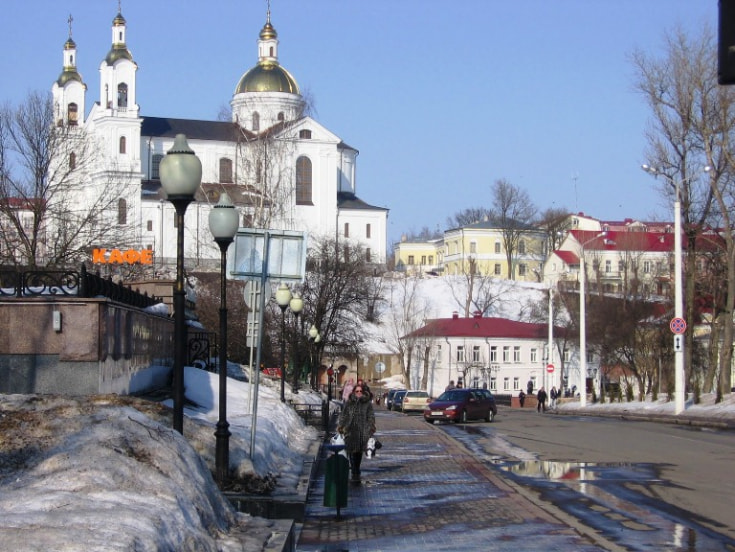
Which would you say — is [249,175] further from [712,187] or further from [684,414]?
[684,414]

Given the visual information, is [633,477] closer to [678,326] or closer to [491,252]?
[678,326]

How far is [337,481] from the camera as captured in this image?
12602mm

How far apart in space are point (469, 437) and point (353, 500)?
13921 millimetres

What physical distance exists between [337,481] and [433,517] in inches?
45.4

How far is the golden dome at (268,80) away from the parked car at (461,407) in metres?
64.0

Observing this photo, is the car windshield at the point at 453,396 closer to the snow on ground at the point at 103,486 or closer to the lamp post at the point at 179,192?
the snow on ground at the point at 103,486

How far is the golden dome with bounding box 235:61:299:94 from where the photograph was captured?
99.9 m

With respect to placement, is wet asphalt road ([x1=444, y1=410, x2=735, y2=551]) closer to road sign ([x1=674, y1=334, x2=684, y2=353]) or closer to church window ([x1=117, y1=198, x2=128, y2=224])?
road sign ([x1=674, y1=334, x2=684, y2=353])

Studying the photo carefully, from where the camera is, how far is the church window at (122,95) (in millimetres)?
101500

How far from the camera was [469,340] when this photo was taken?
9431 centimetres

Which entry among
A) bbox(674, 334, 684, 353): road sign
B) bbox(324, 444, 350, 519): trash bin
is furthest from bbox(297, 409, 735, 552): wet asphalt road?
bbox(674, 334, 684, 353): road sign

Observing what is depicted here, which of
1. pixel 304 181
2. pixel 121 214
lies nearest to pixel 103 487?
pixel 121 214

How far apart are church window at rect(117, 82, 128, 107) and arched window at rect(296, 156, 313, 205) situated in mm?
16726

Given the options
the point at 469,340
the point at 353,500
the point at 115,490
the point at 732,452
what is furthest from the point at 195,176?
the point at 469,340
